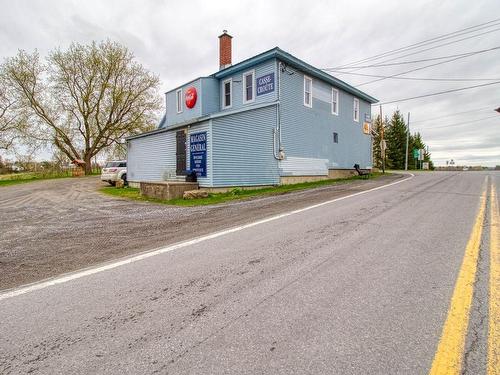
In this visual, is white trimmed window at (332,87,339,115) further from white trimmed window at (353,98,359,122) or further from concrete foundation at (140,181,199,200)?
concrete foundation at (140,181,199,200)

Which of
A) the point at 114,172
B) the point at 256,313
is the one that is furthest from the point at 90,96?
the point at 256,313

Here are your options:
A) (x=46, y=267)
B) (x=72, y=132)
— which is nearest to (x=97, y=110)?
(x=72, y=132)

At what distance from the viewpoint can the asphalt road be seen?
7.09 ft

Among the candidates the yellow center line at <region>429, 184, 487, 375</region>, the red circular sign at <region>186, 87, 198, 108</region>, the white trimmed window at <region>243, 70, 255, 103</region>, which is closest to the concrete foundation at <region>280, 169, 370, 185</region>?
the white trimmed window at <region>243, 70, 255, 103</region>

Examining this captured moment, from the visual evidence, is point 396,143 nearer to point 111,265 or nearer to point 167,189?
point 167,189

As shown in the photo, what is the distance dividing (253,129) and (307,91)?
228 inches

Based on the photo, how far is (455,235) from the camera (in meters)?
5.37

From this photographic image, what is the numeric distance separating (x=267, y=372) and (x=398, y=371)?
0.87 m

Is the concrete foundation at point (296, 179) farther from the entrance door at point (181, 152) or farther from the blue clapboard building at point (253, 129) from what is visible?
the entrance door at point (181, 152)

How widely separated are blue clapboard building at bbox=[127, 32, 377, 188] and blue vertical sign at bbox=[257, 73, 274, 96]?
53mm

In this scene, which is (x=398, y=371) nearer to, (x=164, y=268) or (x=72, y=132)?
(x=164, y=268)

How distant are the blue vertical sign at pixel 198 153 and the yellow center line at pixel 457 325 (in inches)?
446

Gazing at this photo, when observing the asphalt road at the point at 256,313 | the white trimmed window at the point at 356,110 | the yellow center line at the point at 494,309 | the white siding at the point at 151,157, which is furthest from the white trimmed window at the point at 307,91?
the asphalt road at the point at 256,313

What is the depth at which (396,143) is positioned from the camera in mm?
58156
